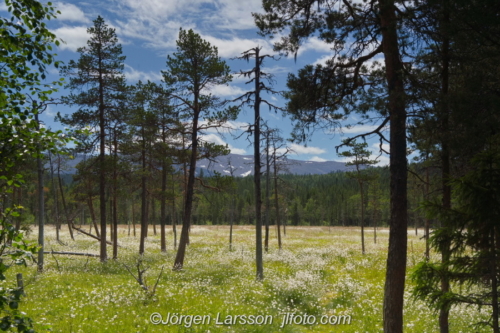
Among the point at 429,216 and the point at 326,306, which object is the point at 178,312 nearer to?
the point at 326,306

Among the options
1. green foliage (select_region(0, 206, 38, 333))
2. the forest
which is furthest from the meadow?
green foliage (select_region(0, 206, 38, 333))

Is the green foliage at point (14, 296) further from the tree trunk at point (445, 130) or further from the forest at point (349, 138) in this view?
the tree trunk at point (445, 130)

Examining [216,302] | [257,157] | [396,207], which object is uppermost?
[257,157]

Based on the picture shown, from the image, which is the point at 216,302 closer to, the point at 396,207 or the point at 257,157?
the point at 257,157

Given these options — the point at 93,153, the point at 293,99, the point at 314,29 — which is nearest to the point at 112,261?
the point at 93,153

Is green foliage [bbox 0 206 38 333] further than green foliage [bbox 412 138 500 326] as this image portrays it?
No

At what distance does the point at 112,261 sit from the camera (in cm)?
2023

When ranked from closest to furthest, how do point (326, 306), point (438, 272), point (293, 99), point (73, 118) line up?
point (438, 272) → point (293, 99) → point (326, 306) → point (73, 118)

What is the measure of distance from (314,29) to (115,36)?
1460 centimetres

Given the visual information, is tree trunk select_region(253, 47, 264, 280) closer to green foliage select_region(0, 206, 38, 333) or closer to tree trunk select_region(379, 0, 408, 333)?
tree trunk select_region(379, 0, 408, 333)

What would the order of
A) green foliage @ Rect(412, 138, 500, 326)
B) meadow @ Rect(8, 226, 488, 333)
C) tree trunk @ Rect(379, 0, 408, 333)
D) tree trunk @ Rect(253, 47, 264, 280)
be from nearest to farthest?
green foliage @ Rect(412, 138, 500, 326), tree trunk @ Rect(379, 0, 408, 333), meadow @ Rect(8, 226, 488, 333), tree trunk @ Rect(253, 47, 264, 280)

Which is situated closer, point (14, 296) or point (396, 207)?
point (14, 296)

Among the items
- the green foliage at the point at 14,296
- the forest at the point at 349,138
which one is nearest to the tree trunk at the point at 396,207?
the forest at the point at 349,138

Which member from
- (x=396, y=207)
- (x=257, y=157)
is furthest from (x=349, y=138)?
(x=257, y=157)
